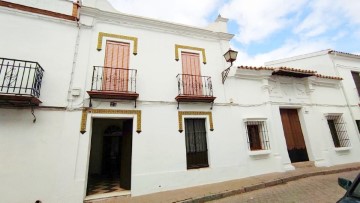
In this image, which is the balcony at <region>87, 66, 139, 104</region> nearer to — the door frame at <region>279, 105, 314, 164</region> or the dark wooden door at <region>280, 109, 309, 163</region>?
the door frame at <region>279, 105, 314, 164</region>

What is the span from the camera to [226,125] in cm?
789

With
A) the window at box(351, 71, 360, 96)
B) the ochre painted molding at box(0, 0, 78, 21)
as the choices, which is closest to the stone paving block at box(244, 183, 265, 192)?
the ochre painted molding at box(0, 0, 78, 21)

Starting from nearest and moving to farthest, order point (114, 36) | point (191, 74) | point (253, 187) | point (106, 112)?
point (253, 187) → point (106, 112) → point (114, 36) → point (191, 74)

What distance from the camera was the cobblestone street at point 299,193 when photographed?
510 centimetres

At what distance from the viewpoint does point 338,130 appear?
1035cm

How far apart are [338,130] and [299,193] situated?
23.5 feet

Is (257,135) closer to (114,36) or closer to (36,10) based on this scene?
(114,36)

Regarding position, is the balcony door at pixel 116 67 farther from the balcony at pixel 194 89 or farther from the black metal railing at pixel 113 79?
the balcony at pixel 194 89

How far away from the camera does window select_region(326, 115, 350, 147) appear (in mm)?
10103

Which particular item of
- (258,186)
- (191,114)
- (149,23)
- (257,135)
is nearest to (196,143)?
(191,114)

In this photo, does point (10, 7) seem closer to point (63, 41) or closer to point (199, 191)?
point (63, 41)

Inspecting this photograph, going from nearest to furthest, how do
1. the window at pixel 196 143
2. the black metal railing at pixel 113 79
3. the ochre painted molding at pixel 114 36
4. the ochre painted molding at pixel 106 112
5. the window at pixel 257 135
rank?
the ochre painted molding at pixel 106 112, the black metal railing at pixel 113 79, the ochre painted molding at pixel 114 36, the window at pixel 196 143, the window at pixel 257 135

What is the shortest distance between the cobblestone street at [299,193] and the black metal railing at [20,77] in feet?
21.3

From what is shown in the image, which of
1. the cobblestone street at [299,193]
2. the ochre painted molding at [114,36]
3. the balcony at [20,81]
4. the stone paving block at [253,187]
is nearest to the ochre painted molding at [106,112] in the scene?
the balcony at [20,81]
